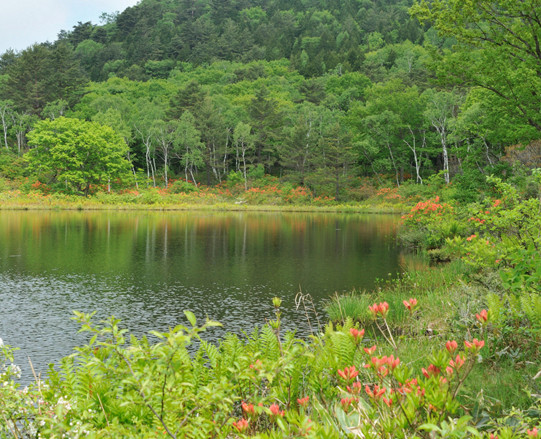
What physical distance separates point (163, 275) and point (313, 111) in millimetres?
54050

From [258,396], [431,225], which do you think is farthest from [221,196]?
[258,396]

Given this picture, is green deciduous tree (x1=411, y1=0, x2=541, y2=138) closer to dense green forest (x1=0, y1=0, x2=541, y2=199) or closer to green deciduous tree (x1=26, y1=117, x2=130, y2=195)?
dense green forest (x1=0, y1=0, x2=541, y2=199)

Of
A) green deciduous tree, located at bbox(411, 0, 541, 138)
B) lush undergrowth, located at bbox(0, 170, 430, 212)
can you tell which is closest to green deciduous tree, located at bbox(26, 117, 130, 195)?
lush undergrowth, located at bbox(0, 170, 430, 212)

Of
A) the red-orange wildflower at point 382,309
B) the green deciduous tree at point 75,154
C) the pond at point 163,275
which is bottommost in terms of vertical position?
the pond at point 163,275

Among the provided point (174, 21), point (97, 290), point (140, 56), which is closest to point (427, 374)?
point (97, 290)

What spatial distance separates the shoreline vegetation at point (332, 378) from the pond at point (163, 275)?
2.56 meters

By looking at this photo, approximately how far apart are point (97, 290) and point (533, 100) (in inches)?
629

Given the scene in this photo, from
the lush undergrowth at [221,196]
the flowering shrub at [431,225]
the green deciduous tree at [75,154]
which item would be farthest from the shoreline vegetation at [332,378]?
the green deciduous tree at [75,154]

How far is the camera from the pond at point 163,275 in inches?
426

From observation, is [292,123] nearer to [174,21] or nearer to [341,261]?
[341,261]

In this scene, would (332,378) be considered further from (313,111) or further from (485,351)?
(313,111)

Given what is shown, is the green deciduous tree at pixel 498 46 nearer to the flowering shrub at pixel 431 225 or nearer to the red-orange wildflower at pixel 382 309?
the flowering shrub at pixel 431 225

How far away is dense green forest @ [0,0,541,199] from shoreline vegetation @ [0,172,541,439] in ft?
27.5

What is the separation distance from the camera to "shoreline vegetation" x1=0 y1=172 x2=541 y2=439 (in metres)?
2.81
